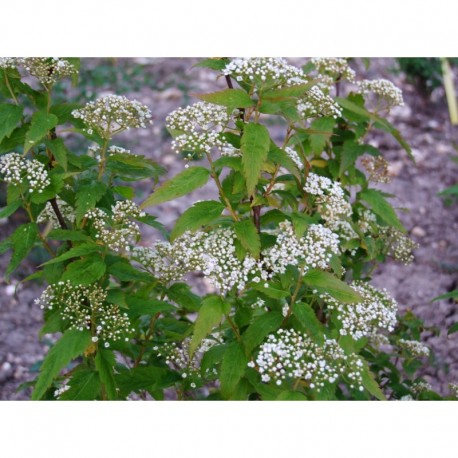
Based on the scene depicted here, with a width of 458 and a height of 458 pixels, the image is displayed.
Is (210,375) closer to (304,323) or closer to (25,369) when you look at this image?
(304,323)

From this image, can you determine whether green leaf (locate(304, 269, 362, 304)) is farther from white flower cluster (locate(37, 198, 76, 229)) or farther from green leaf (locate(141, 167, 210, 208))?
white flower cluster (locate(37, 198, 76, 229))

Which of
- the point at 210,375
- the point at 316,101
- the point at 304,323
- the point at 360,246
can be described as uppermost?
the point at 316,101

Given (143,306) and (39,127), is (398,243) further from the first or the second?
(39,127)

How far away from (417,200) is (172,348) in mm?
3686

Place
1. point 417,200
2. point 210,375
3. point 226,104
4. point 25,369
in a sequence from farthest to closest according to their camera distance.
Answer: point 417,200 < point 25,369 < point 210,375 < point 226,104

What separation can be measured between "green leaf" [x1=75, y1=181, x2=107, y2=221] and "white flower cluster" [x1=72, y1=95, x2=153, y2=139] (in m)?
0.18

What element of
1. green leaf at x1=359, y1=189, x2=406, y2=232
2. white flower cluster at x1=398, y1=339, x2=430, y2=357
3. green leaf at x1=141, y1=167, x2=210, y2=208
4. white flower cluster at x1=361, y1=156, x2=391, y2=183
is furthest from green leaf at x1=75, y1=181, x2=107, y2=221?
white flower cluster at x1=398, y1=339, x2=430, y2=357

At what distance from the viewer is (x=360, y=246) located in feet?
9.31

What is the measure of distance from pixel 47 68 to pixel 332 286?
4.11ft

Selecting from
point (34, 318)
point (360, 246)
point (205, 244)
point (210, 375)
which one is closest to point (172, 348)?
point (210, 375)

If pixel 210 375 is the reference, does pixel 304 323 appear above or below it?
above

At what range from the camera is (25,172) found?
2355 mm

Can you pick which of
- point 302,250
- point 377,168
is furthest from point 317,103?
point 377,168

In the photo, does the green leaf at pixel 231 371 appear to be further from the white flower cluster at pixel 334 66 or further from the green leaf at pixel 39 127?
the white flower cluster at pixel 334 66
